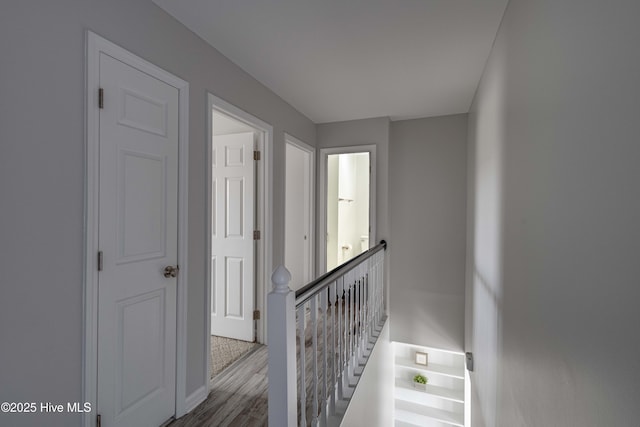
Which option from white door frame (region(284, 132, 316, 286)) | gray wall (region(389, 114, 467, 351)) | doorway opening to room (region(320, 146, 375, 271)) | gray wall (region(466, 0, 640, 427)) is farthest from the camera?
doorway opening to room (region(320, 146, 375, 271))

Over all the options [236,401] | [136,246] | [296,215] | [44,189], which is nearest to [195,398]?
[236,401]

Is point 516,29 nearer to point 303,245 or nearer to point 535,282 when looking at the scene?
point 535,282

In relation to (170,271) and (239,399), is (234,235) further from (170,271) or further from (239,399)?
(239,399)

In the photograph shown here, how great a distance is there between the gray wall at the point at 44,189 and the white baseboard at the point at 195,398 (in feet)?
2.47

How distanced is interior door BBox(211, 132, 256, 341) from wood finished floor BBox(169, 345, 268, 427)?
1.76 feet

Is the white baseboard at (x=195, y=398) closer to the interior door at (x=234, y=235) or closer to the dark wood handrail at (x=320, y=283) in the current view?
the interior door at (x=234, y=235)

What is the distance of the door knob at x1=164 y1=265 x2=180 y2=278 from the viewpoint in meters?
1.83

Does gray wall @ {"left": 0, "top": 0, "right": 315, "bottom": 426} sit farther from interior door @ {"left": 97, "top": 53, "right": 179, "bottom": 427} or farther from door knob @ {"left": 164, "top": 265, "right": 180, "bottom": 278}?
door knob @ {"left": 164, "top": 265, "right": 180, "bottom": 278}

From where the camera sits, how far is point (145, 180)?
1688mm

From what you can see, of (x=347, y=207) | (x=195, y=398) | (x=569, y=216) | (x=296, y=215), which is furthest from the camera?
(x=347, y=207)

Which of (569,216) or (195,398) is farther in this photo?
(195,398)

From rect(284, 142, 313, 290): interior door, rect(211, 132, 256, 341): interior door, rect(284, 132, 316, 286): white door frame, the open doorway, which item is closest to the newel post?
the open doorway

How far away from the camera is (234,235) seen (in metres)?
3.06

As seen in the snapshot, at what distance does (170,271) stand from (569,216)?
194 centimetres
